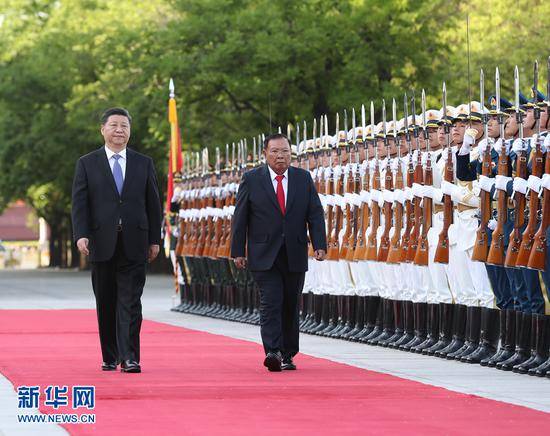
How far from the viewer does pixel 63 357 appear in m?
13.8

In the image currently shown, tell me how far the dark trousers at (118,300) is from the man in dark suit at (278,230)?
0.91 m

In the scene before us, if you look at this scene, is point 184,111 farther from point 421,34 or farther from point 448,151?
point 448,151

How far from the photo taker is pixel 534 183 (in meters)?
11.7

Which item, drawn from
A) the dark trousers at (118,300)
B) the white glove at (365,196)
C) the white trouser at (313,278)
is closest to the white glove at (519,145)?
the dark trousers at (118,300)

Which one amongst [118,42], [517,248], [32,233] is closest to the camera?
[517,248]

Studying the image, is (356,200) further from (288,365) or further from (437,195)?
(288,365)

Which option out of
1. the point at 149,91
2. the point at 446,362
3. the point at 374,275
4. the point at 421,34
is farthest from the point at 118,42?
the point at 446,362

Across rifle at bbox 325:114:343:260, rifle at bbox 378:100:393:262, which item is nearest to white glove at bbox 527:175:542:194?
rifle at bbox 378:100:393:262

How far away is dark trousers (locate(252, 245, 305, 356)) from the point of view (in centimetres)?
1275

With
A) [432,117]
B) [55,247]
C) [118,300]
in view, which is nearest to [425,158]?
[432,117]

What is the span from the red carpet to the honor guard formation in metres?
1.22

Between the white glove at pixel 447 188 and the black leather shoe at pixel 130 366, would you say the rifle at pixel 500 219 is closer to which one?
the white glove at pixel 447 188

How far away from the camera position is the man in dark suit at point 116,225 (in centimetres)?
1241

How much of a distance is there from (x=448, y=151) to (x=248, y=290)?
25.4ft
